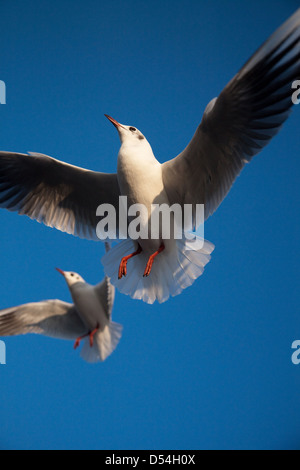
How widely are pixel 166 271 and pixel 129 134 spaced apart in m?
0.66

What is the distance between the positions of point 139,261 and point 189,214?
349 millimetres

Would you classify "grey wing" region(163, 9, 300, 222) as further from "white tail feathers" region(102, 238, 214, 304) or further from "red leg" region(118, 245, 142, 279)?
"red leg" region(118, 245, 142, 279)

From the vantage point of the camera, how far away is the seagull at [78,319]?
3.46 meters

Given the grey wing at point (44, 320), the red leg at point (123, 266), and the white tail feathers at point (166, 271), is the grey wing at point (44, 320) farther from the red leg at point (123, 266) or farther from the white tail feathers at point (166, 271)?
the red leg at point (123, 266)

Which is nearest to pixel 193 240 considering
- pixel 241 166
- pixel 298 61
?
pixel 241 166

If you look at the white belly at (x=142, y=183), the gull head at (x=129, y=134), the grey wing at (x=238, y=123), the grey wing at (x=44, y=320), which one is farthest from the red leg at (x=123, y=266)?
the grey wing at (x=44, y=320)

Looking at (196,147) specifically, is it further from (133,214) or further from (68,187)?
(68,187)

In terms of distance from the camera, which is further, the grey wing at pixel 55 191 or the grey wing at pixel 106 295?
the grey wing at pixel 106 295

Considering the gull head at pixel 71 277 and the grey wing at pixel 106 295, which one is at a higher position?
the gull head at pixel 71 277

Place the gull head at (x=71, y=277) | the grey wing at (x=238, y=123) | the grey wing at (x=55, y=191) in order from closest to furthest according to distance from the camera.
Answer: the grey wing at (x=238, y=123) → the grey wing at (x=55, y=191) → the gull head at (x=71, y=277)

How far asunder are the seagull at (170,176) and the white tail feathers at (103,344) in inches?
56.2

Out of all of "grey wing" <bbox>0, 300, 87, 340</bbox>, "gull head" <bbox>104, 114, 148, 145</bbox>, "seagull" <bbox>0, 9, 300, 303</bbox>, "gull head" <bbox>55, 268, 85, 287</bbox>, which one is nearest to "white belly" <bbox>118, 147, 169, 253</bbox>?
"seagull" <bbox>0, 9, 300, 303</bbox>

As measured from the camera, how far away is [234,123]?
1829 mm

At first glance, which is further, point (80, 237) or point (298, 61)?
point (80, 237)
